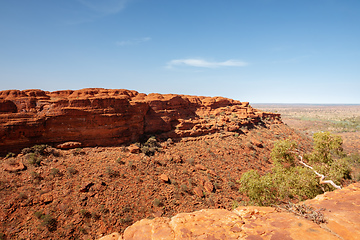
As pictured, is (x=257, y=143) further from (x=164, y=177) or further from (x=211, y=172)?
(x=164, y=177)

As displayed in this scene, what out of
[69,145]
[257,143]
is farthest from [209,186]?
[69,145]

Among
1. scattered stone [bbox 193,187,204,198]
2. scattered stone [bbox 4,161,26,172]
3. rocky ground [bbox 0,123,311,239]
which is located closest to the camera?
rocky ground [bbox 0,123,311,239]

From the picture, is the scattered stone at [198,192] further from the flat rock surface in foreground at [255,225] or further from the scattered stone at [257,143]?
the scattered stone at [257,143]

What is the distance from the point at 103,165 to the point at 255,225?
16376mm

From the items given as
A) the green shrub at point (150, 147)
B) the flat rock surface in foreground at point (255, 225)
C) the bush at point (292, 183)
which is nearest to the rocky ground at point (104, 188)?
the green shrub at point (150, 147)

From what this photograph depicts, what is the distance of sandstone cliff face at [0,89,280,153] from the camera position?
16.4 metres

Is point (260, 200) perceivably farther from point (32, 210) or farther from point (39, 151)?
point (39, 151)

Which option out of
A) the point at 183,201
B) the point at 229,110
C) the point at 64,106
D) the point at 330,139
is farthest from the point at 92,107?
the point at 229,110

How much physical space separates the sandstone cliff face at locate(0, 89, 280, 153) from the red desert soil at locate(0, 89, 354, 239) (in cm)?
10

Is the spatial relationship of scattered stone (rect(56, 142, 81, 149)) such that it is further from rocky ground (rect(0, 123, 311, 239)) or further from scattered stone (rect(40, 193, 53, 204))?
scattered stone (rect(40, 193, 53, 204))

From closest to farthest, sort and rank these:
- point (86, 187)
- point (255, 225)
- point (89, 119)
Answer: point (255, 225), point (86, 187), point (89, 119)

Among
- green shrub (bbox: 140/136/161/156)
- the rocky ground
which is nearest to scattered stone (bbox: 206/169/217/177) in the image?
the rocky ground

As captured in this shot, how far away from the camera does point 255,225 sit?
3826 millimetres

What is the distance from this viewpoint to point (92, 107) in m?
19.4
